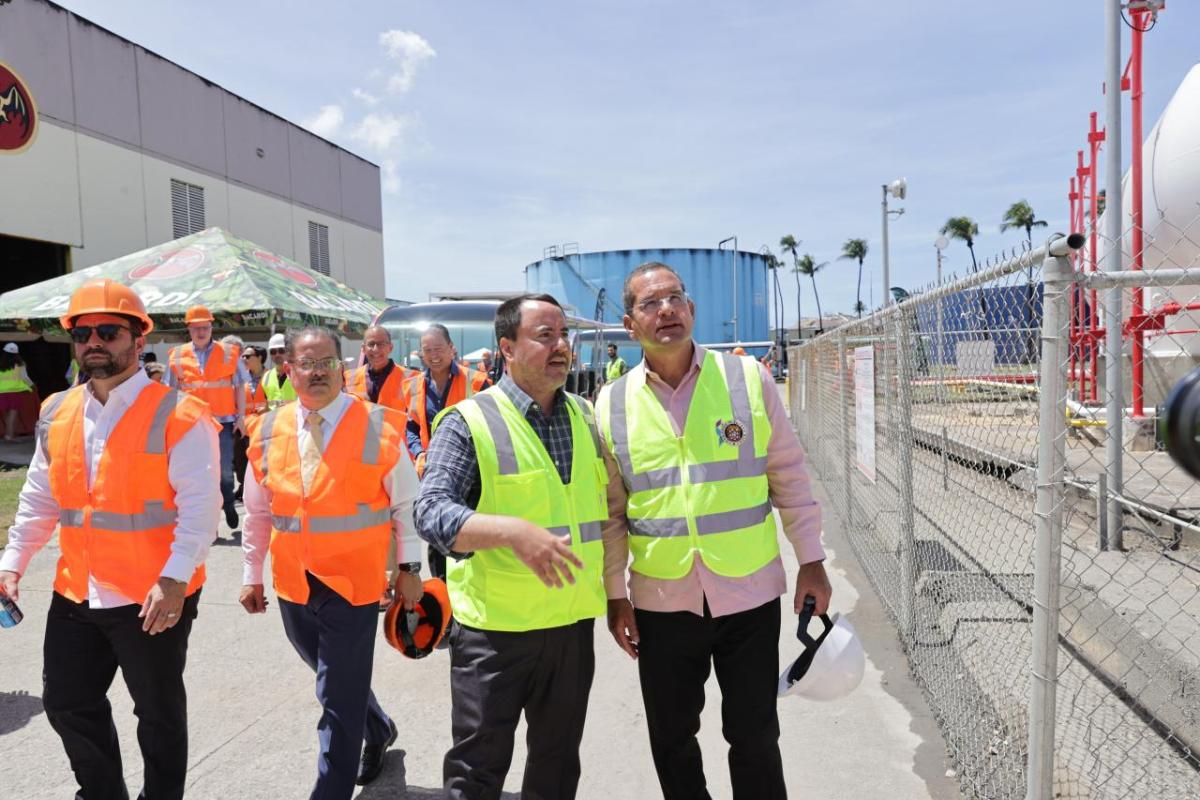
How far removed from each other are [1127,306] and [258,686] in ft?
28.7

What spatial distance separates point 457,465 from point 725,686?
1.13 metres

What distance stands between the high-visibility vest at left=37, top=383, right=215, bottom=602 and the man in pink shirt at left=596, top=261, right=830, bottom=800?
4.95 ft

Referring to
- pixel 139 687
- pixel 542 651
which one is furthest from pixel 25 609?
pixel 542 651

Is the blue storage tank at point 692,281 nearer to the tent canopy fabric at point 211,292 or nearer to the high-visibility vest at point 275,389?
the tent canopy fabric at point 211,292

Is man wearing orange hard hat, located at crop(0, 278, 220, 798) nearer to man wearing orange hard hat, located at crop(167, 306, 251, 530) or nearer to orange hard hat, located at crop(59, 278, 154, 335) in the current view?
orange hard hat, located at crop(59, 278, 154, 335)

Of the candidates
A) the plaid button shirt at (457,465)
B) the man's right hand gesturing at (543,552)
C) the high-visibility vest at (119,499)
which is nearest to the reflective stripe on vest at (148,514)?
the high-visibility vest at (119,499)

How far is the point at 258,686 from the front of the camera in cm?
418

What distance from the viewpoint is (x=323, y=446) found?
2939mm

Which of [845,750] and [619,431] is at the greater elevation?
[619,431]

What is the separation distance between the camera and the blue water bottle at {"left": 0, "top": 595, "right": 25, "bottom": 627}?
2.70 m

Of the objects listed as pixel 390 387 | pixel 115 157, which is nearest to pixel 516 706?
pixel 390 387

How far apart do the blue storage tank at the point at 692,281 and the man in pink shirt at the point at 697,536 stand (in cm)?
4524

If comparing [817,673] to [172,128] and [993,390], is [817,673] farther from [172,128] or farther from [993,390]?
[172,128]

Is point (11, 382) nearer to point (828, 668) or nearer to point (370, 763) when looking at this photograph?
point (370, 763)
